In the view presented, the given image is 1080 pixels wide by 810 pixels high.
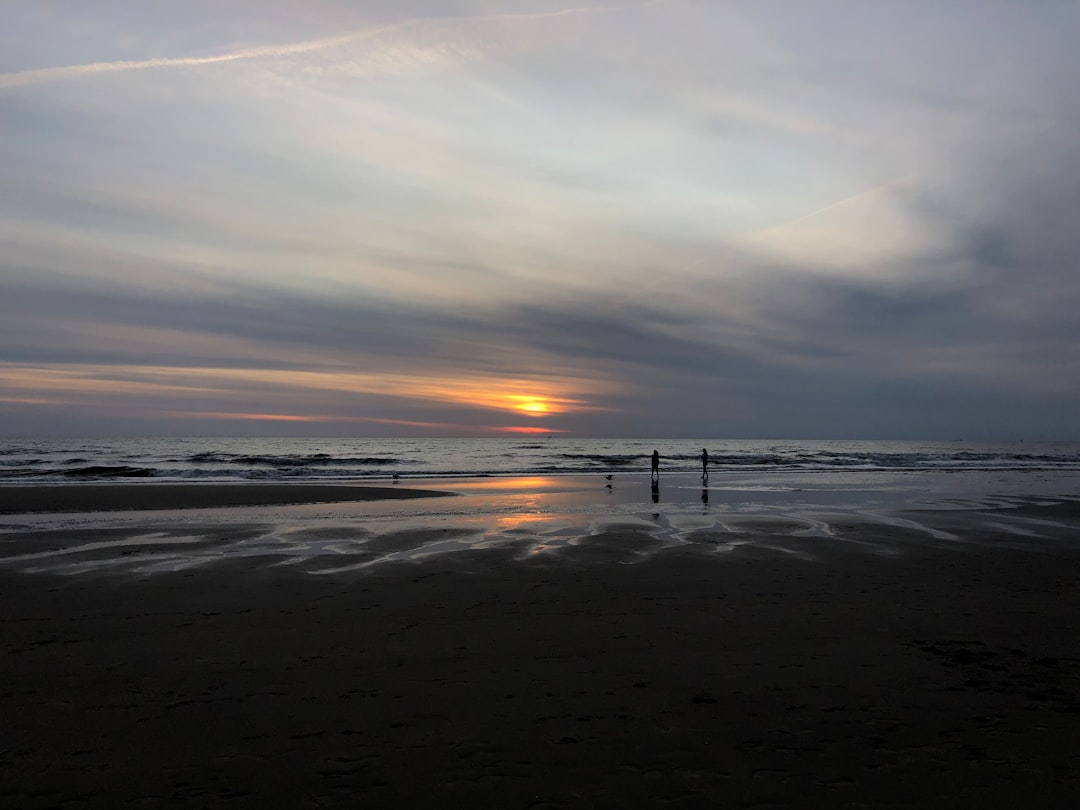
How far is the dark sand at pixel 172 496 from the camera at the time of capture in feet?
75.5

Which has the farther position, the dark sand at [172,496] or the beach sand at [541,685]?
the dark sand at [172,496]

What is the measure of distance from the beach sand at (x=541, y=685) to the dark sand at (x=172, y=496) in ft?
40.1

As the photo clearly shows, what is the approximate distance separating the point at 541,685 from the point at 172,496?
24605 millimetres

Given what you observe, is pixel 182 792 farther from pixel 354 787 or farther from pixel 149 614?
pixel 149 614

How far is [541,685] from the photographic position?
→ 6344 millimetres

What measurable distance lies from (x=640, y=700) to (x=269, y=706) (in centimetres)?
317

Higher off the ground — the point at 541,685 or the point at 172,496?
the point at 172,496

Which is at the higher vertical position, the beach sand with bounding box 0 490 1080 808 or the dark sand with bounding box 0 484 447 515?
the dark sand with bounding box 0 484 447 515

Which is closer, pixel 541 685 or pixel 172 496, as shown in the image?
pixel 541 685

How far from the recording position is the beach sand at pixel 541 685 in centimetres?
457

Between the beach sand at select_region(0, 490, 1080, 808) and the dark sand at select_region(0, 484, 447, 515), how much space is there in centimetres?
1223

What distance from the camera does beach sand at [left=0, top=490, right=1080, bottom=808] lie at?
4.57 meters

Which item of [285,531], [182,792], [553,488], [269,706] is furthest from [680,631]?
[553,488]

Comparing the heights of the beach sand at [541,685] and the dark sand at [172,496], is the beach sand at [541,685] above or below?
below
